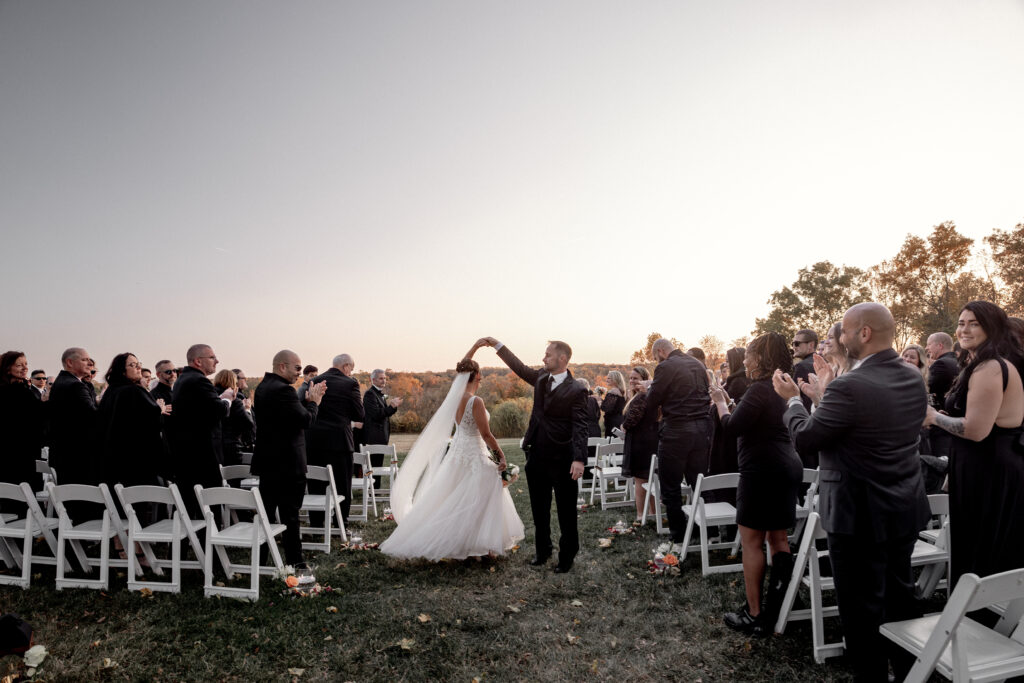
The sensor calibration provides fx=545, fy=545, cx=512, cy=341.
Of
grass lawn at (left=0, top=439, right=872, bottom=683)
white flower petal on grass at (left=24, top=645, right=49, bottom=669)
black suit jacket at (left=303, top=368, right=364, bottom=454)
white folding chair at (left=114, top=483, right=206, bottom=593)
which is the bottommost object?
grass lawn at (left=0, top=439, right=872, bottom=683)

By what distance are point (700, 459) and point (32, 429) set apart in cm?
747

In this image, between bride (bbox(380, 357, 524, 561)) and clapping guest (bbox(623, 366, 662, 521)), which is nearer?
bride (bbox(380, 357, 524, 561))

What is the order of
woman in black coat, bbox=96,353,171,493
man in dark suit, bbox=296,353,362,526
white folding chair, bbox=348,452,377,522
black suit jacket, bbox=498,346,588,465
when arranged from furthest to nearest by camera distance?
white folding chair, bbox=348,452,377,522 < man in dark suit, bbox=296,353,362,526 < woman in black coat, bbox=96,353,171,493 < black suit jacket, bbox=498,346,588,465

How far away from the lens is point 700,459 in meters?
6.27

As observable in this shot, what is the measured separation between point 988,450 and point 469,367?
4348 millimetres

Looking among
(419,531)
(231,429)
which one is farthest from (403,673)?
(231,429)

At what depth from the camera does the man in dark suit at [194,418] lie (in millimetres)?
5695

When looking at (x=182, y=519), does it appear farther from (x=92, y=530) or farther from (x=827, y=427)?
(x=827, y=427)

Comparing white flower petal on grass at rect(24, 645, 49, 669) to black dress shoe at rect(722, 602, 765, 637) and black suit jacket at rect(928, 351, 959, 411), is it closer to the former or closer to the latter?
black dress shoe at rect(722, 602, 765, 637)

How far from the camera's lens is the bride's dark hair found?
5.96 meters

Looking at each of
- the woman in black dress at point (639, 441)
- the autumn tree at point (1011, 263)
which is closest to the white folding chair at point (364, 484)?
the woman in black dress at point (639, 441)

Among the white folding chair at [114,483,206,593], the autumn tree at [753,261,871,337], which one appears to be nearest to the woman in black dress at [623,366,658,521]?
the white folding chair at [114,483,206,593]

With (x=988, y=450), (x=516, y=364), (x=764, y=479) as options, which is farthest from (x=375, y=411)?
(x=988, y=450)

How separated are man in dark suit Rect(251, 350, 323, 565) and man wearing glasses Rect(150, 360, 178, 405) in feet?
10.1
